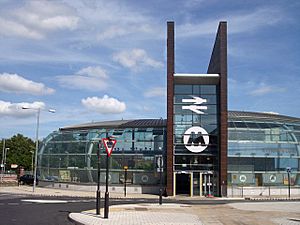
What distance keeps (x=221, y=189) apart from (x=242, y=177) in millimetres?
3184

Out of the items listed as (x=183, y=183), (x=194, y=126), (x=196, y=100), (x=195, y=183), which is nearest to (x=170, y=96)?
(x=196, y=100)

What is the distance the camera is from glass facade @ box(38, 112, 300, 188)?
137 ft

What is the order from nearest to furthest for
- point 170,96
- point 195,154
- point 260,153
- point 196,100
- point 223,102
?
point 223,102
point 170,96
point 195,154
point 260,153
point 196,100

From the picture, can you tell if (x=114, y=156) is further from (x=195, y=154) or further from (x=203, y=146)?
(x=203, y=146)

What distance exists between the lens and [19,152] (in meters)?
98.4

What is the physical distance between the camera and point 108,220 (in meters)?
17.7

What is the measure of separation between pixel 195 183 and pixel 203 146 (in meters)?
3.91

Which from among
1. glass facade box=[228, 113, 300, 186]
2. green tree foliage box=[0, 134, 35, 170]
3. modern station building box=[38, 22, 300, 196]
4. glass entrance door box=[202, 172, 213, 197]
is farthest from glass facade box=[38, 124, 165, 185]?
green tree foliage box=[0, 134, 35, 170]

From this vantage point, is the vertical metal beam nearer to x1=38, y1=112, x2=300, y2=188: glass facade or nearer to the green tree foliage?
x1=38, y1=112, x2=300, y2=188: glass facade

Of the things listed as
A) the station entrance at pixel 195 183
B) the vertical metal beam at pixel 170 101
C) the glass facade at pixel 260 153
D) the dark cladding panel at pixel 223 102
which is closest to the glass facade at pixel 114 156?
the station entrance at pixel 195 183

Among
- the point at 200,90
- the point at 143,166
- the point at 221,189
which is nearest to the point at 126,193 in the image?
the point at 143,166

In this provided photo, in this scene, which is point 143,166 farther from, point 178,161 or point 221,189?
point 221,189

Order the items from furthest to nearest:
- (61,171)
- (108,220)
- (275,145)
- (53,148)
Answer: (53,148), (61,171), (275,145), (108,220)

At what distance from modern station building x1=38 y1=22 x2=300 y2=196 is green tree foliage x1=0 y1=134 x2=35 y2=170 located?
54171mm
